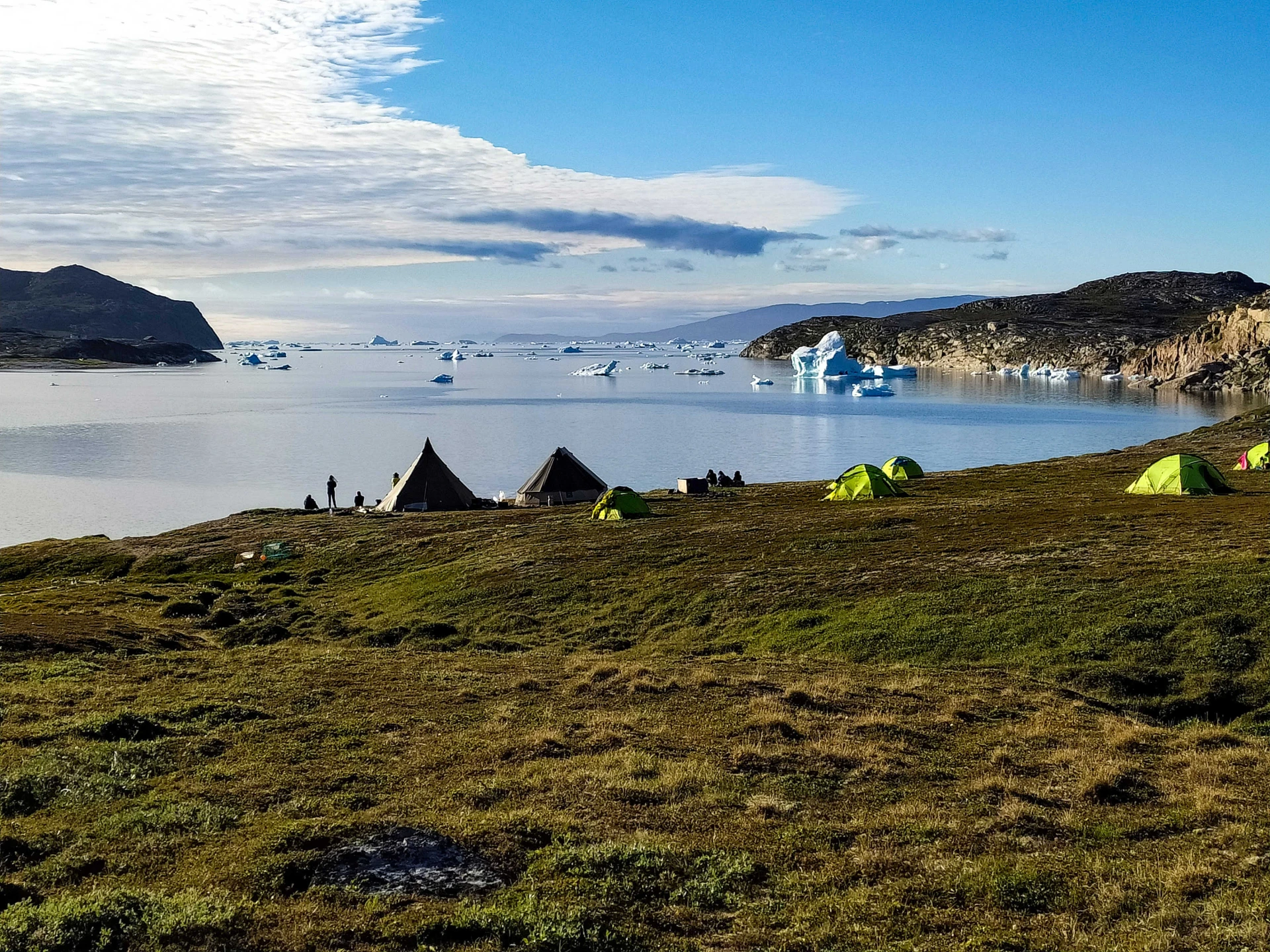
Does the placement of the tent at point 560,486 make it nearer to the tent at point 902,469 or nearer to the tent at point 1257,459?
the tent at point 902,469

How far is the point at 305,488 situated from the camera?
90875mm

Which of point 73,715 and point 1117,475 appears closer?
point 73,715

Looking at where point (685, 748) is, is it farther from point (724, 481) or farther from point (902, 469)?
point (902, 469)

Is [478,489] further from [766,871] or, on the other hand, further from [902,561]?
[766,871]

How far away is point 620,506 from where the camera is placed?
170ft

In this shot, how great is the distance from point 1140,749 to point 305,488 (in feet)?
276

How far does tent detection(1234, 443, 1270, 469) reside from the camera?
59719mm

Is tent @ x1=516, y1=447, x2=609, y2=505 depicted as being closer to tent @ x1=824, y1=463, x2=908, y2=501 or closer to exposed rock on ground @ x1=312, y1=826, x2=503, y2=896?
tent @ x1=824, y1=463, x2=908, y2=501

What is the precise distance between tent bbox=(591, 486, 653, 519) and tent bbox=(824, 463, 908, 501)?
41.0 feet

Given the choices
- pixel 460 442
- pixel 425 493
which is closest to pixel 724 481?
pixel 425 493

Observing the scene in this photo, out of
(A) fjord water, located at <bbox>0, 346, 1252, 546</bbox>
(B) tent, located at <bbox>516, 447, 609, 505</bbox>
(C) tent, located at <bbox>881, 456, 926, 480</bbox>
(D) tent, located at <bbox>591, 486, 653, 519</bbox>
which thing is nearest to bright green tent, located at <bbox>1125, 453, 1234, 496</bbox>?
(C) tent, located at <bbox>881, 456, 926, 480</bbox>

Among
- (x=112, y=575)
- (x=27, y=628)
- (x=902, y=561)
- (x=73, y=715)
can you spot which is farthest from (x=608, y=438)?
(x=73, y=715)

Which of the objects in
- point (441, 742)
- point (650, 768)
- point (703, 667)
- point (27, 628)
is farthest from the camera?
point (27, 628)

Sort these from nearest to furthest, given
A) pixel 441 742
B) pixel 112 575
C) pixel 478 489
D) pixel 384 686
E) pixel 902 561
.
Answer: pixel 441 742, pixel 384 686, pixel 902 561, pixel 112 575, pixel 478 489
